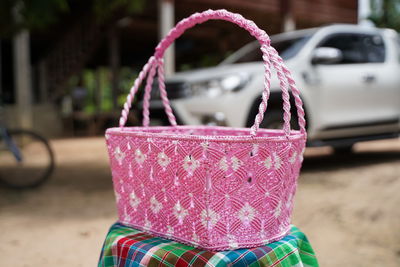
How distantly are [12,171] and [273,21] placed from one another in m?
9.76

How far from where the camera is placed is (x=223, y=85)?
14.0ft

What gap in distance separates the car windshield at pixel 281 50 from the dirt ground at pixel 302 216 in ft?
4.56

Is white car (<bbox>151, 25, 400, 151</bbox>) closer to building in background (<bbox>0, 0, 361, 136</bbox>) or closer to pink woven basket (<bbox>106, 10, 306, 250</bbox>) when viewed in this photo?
pink woven basket (<bbox>106, 10, 306, 250</bbox>)

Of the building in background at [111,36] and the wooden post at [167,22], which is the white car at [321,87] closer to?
the wooden post at [167,22]

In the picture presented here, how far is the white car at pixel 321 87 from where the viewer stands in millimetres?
4223

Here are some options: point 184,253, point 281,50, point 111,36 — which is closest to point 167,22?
point 111,36

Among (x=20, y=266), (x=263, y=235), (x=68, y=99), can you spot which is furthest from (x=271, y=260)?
(x=68, y=99)

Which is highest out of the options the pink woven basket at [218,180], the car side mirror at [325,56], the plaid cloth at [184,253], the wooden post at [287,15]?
the wooden post at [287,15]

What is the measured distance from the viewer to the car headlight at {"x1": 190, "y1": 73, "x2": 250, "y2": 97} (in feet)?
13.8

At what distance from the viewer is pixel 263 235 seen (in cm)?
132

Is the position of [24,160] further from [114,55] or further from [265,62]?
[114,55]

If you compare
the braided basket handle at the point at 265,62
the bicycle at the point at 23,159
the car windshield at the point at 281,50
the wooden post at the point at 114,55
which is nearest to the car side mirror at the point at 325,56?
the car windshield at the point at 281,50

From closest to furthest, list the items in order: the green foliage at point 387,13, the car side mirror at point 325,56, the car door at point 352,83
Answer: the car side mirror at point 325,56 → the car door at point 352,83 → the green foliage at point 387,13

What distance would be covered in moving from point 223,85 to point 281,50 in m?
1.04
